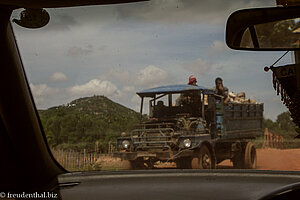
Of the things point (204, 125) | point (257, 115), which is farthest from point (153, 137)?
point (257, 115)

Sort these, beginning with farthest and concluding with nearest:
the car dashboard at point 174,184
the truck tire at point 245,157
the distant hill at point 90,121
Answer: the truck tire at point 245,157
the distant hill at point 90,121
the car dashboard at point 174,184

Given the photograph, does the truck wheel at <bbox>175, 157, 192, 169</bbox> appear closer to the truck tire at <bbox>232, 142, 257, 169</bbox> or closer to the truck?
the truck

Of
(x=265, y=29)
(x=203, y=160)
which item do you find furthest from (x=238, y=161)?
(x=265, y=29)

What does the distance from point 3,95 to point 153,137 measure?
16.7 feet

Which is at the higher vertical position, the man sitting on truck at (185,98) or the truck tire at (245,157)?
the man sitting on truck at (185,98)

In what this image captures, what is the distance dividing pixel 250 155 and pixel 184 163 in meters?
1.99

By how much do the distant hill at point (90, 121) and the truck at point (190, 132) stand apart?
51 centimetres

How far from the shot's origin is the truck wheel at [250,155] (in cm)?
692

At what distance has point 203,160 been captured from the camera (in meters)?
6.90

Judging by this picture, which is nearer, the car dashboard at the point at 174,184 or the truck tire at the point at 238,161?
the car dashboard at the point at 174,184

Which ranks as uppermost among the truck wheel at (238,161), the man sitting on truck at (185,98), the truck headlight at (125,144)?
the man sitting on truck at (185,98)

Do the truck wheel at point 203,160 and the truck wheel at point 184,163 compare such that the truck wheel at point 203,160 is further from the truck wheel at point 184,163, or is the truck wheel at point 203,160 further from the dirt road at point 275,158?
the dirt road at point 275,158

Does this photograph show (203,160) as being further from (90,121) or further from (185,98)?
(90,121)

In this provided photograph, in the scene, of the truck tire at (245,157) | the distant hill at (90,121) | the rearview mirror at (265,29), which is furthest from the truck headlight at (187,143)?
the rearview mirror at (265,29)
